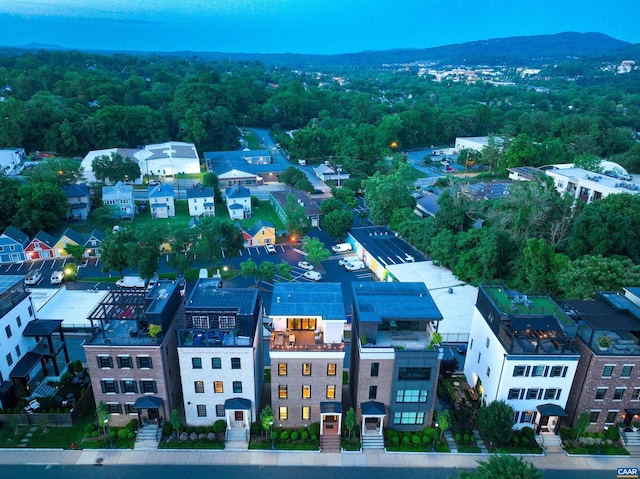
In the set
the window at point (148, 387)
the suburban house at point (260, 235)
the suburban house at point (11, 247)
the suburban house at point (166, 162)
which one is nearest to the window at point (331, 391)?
the window at point (148, 387)

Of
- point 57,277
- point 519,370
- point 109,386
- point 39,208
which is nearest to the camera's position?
point 519,370

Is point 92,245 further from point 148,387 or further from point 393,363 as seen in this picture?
point 393,363

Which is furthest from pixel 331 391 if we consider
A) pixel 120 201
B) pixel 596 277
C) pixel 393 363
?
pixel 120 201

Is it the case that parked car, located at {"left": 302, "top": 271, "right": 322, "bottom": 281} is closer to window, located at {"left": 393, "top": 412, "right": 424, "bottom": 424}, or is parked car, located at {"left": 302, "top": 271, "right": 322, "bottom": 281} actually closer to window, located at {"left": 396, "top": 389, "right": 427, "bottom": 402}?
window, located at {"left": 393, "top": 412, "right": 424, "bottom": 424}

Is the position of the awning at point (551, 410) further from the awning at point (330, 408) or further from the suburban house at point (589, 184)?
the suburban house at point (589, 184)

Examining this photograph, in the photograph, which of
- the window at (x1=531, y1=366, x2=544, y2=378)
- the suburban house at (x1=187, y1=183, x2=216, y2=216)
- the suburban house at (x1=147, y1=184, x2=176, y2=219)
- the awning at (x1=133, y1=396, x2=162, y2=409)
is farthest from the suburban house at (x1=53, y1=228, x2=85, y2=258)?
the window at (x1=531, y1=366, x2=544, y2=378)

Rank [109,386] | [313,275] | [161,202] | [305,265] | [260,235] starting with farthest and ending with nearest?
[161,202] < [260,235] < [305,265] < [313,275] < [109,386]
